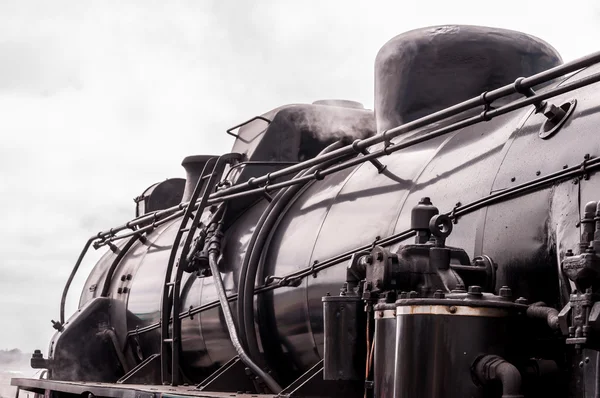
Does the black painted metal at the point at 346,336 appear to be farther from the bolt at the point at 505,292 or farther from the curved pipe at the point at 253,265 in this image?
the curved pipe at the point at 253,265

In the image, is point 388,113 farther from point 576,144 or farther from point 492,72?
point 576,144

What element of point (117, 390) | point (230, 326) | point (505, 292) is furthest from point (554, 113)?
point (117, 390)

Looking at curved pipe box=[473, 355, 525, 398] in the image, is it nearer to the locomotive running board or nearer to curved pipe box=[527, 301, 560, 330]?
curved pipe box=[527, 301, 560, 330]

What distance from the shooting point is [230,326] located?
672 centimetres

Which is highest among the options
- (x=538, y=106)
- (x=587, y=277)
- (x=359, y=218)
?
(x=538, y=106)

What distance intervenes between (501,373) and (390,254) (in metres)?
0.87

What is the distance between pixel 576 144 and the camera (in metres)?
4.23

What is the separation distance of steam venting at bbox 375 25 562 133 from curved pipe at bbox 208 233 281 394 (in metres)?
1.68

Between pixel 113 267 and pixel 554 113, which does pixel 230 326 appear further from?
pixel 113 267

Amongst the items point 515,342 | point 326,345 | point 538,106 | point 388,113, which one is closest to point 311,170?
point 388,113

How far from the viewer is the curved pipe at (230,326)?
20.8 ft

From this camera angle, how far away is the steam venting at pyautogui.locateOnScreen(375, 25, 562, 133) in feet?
20.6

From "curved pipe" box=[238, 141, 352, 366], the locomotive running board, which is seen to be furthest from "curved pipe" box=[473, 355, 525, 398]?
"curved pipe" box=[238, 141, 352, 366]

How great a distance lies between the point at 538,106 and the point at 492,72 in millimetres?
1738
